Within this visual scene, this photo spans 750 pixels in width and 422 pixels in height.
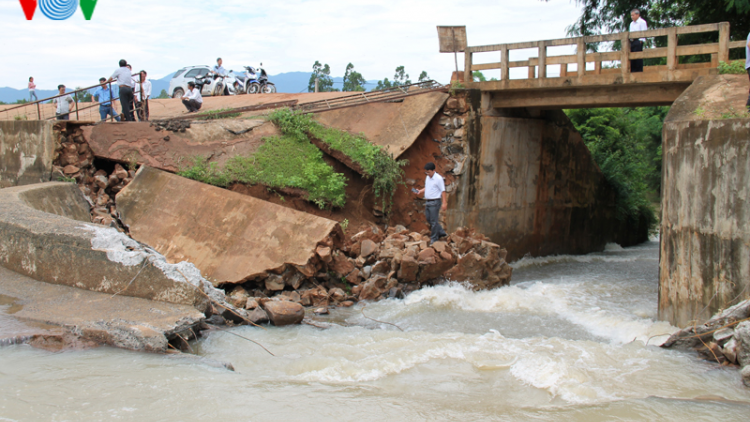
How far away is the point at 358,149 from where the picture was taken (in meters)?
11.4

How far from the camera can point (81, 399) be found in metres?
4.32

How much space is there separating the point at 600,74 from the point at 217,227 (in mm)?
7602

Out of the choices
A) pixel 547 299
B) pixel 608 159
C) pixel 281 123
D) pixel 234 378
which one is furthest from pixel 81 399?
pixel 608 159

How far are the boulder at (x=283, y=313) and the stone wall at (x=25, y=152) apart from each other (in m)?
5.85

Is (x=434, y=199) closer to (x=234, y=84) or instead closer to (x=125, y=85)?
(x=125, y=85)

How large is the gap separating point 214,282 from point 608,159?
1391 centimetres

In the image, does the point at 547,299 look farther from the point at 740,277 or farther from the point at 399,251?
the point at 740,277

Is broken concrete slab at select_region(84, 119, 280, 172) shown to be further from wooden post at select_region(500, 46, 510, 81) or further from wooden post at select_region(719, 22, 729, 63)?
wooden post at select_region(719, 22, 729, 63)

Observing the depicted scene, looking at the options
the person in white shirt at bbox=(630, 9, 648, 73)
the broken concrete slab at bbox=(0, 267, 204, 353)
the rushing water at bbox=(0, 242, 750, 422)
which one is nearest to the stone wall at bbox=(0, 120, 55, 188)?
the broken concrete slab at bbox=(0, 267, 204, 353)

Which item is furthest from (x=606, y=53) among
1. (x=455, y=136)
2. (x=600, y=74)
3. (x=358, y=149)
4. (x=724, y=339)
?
(x=724, y=339)

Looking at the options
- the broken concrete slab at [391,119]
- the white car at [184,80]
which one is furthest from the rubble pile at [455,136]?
the white car at [184,80]

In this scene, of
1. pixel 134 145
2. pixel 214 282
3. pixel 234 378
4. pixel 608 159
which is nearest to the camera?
pixel 234 378

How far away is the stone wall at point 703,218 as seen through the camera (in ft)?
21.9

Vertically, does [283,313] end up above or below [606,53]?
below
